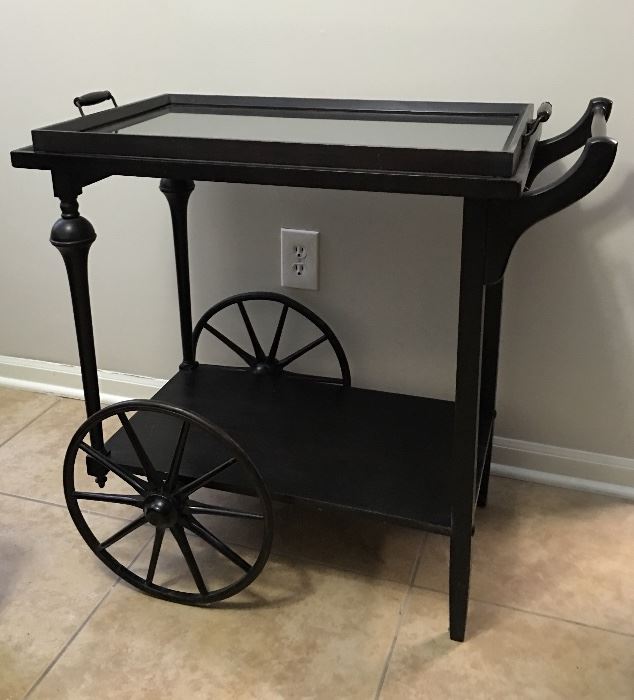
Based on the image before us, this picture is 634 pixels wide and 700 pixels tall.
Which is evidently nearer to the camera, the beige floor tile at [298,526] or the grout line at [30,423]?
the beige floor tile at [298,526]

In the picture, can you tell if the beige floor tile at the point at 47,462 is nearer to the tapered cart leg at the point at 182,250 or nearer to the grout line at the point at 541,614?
the tapered cart leg at the point at 182,250

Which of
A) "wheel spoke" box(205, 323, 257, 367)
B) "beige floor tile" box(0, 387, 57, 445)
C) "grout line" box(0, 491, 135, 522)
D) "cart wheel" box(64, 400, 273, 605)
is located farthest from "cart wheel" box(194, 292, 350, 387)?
"beige floor tile" box(0, 387, 57, 445)

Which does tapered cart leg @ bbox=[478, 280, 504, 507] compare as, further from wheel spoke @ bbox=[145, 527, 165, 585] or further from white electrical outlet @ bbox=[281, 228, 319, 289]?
wheel spoke @ bbox=[145, 527, 165, 585]

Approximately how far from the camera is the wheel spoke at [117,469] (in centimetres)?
109

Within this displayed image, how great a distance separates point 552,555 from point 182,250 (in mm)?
756

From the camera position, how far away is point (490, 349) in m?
1.19

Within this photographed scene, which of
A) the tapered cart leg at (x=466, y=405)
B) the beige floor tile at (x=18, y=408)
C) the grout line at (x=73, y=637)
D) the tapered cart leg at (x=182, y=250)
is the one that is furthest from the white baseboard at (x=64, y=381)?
the tapered cart leg at (x=466, y=405)

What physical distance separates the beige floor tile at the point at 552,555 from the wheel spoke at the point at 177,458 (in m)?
0.39

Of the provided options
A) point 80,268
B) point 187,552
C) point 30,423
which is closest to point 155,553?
point 187,552

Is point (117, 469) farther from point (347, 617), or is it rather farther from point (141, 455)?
point (347, 617)

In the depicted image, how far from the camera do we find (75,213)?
1001mm

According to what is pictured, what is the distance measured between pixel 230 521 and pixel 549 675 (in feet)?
1.73

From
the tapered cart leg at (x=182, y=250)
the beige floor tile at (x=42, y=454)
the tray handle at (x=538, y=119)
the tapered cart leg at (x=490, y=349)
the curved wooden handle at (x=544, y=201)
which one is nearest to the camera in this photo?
the curved wooden handle at (x=544, y=201)

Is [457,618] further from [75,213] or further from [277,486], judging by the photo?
[75,213]
